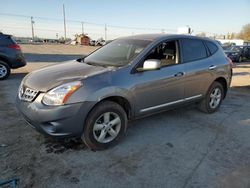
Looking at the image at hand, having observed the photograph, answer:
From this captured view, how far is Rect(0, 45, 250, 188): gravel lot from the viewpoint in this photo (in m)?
2.70

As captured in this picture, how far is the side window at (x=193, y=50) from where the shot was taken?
14.3ft

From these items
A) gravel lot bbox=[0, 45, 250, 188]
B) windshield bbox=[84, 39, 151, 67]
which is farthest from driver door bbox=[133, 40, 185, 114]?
gravel lot bbox=[0, 45, 250, 188]

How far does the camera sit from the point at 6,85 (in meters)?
7.45

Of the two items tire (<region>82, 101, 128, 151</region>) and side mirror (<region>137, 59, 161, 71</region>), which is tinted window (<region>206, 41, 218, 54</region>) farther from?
tire (<region>82, 101, 128, 151</region>)


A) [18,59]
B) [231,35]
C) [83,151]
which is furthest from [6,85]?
[231,35]

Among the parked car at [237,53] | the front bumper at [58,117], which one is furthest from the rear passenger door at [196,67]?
the parked car at [237,53]

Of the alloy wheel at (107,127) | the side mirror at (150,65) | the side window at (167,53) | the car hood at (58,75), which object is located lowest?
the alloy wheel at (107,127)

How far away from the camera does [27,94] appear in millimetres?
3199

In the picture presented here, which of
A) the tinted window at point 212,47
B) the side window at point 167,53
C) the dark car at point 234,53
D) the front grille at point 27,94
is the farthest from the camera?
the dark car at point 234,53

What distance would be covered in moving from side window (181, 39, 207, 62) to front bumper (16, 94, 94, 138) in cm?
224

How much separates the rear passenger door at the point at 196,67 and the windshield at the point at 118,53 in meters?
0.90

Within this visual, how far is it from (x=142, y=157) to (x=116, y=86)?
106 cm

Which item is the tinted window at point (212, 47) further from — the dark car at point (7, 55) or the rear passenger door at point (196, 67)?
the dark car at point (7, 55)

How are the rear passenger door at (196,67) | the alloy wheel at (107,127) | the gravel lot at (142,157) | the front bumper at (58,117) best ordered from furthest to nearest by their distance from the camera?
the rear passenger door at (196,67) → the alloy wheel at (107,127) → the front bumper at (58,117) → the gravel lot at (142,157)
